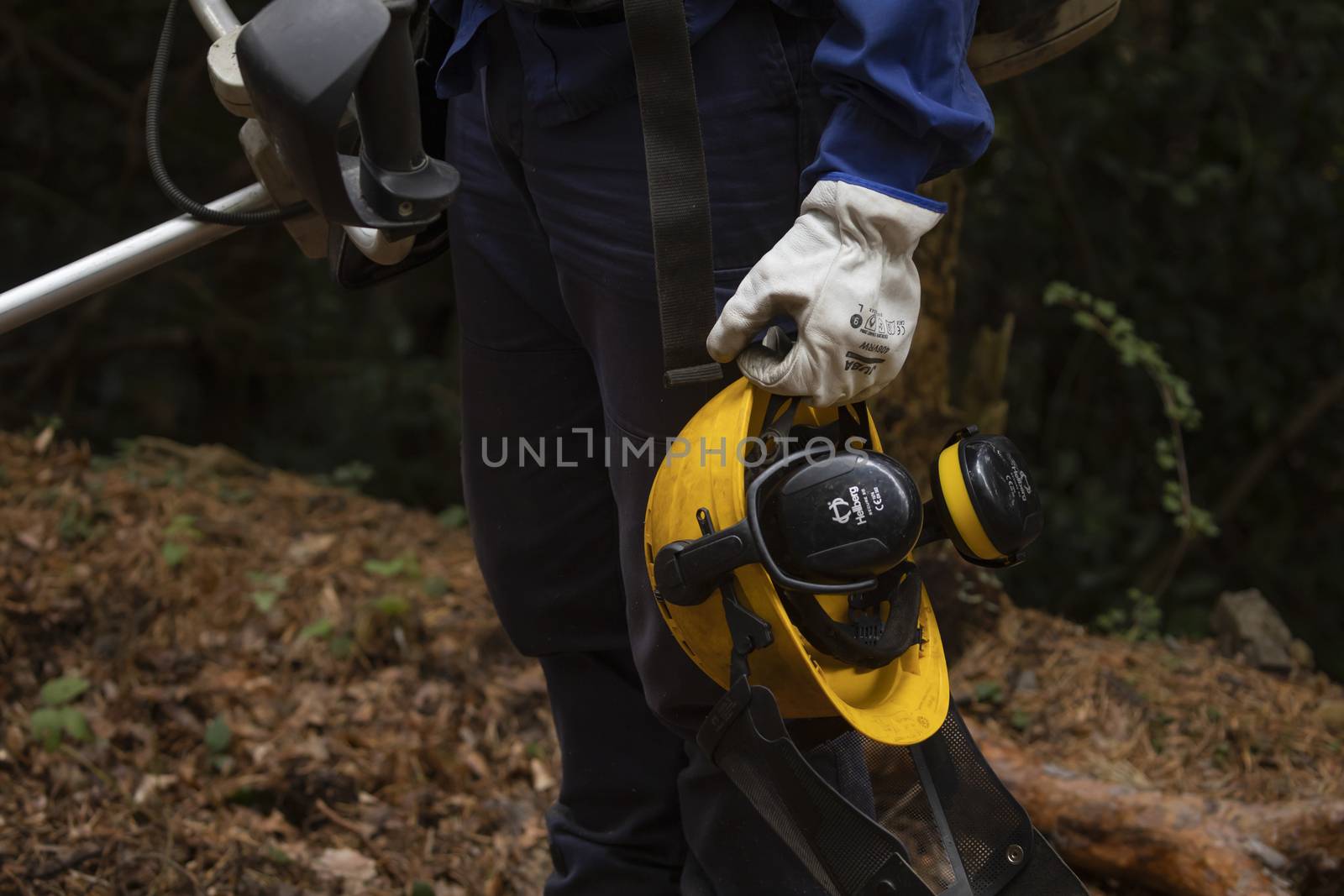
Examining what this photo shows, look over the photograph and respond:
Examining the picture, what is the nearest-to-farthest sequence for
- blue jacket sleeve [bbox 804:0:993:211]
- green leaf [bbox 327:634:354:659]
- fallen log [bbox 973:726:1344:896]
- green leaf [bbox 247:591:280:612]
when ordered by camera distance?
blue jacket sleeve [bbox 804:0:993:211]
fallen log [bbox 973:726:1344:896]
green leaf [bbox 327:634:354:659]
green leaf [bbox 247:591:280:612]

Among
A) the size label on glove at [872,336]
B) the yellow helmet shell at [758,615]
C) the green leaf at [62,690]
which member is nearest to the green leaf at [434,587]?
the green leaf at [62,690]

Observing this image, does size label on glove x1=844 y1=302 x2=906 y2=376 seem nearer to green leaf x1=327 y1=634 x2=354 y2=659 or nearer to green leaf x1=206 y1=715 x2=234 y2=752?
green leaf x1=206 y1=715 x2=234 y2=752

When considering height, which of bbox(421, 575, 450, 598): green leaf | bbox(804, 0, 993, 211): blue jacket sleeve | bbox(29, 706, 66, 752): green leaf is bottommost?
bbox(421, 575, 450, 598): green leaf

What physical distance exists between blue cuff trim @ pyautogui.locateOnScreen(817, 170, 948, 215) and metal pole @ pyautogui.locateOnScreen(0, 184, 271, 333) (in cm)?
79

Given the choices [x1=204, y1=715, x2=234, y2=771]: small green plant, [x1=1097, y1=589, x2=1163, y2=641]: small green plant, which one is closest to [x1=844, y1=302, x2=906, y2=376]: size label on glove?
[x1=204, y1=715, x2=234, y2=771]: small green plant

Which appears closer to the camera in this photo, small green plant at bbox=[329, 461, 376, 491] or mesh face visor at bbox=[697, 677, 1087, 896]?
mesh face visor at bbox=[697, 677, 1087, 896]

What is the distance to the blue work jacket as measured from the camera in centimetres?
127

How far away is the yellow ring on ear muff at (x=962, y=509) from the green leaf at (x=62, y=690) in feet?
6.76

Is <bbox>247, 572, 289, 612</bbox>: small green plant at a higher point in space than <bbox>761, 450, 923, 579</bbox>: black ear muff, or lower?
lower

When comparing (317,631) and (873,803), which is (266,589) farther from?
(873,803)

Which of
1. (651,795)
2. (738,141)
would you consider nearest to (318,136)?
(738,141)

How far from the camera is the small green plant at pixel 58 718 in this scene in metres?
2.53

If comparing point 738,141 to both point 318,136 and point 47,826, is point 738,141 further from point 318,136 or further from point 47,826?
point 47,826

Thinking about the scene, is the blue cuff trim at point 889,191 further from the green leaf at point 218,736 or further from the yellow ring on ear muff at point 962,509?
the green leaf at point 218,736
